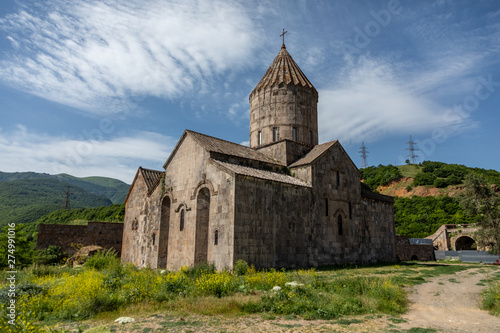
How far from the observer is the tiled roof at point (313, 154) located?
17.5 meters

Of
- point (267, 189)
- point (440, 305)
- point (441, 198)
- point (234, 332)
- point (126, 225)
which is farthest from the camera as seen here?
point (441, 198)

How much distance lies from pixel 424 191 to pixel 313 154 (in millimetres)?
50349

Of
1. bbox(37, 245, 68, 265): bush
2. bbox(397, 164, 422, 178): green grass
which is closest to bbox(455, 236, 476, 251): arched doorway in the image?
bbox(397, 164, 422, 178): green grass

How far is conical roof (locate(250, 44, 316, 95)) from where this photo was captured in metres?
20.4

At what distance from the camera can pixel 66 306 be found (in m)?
7.31

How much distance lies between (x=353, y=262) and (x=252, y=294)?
1100 centimetres

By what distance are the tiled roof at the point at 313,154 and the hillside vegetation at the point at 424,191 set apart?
26.0 m

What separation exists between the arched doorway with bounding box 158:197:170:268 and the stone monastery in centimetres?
5

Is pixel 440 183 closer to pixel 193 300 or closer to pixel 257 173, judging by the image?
pixel 257 173

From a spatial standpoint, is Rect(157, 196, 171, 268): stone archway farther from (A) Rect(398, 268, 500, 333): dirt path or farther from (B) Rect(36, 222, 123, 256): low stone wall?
(A) Rect(398, 268, 500, 333): dirt path

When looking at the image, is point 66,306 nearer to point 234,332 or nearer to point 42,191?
point 234,332

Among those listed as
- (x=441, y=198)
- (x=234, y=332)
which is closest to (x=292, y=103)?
(x=234, y=332)

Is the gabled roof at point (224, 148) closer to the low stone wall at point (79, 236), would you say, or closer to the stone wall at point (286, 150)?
the stone wall at point (286, 150)

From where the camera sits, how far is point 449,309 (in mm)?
8375
